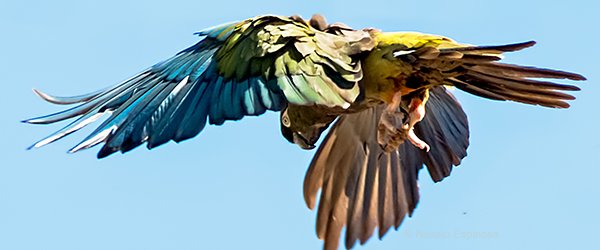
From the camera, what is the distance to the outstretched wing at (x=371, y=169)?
12.3 m

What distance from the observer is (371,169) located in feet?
41.1

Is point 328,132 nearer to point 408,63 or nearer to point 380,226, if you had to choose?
point 380,226

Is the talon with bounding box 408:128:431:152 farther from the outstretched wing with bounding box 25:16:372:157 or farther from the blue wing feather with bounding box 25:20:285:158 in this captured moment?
the blue wing feather with bounding box 25:20:285:158

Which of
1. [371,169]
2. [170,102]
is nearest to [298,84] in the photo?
[170,102]

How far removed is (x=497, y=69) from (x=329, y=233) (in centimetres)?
215

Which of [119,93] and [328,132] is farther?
[328,132]

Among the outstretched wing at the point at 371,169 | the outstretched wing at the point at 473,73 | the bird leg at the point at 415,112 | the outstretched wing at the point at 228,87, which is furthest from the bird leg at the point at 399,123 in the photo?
the outstretched wing at the point at 371,169

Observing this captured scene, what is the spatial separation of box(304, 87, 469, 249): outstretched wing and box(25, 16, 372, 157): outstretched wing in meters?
1.50

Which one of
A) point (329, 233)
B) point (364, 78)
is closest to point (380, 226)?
point (329, 233)

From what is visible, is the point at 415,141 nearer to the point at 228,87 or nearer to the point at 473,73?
the point at 473,73

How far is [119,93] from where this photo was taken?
37.6ft

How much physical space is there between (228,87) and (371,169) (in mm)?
1904

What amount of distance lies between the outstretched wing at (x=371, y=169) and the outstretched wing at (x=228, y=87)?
1503 millimetres

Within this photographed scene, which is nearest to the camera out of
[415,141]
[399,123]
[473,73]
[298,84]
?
[298,84]
